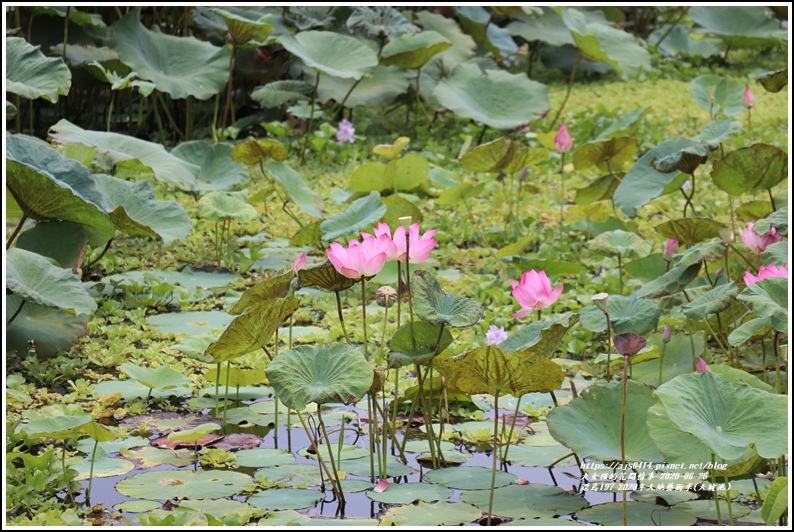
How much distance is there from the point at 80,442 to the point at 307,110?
A: 304 cm

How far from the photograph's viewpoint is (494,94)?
4.42m

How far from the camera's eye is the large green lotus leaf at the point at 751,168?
228 centimetres

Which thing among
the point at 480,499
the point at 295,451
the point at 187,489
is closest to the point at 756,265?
the point at 480,499

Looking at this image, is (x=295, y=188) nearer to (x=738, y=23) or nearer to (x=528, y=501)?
(x=528, y=501)

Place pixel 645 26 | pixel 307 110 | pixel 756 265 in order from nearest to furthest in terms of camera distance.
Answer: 1. pixel 756 265
2. pixel 307 110
3. pixel 645 26

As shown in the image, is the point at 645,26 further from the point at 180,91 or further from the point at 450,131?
the point at 180,91

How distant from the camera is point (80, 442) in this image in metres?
1.80

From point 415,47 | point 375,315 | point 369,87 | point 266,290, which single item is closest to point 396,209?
point 375,315

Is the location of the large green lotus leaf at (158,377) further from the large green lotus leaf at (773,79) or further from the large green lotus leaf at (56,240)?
the large green lotus leaf at (773,79)

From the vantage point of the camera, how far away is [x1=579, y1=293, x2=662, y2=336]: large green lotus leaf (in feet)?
6.02

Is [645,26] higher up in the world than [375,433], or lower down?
higher up

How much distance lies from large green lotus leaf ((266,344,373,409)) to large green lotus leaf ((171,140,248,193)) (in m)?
1.90

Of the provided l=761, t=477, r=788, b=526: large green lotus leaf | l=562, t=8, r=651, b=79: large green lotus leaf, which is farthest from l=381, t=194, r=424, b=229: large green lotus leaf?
l=562, t=8, r=651, b=79: large green lotus leaf

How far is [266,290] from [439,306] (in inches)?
15.5
